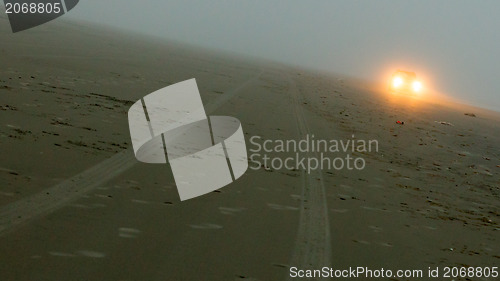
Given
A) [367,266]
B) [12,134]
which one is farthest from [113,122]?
[367,266]

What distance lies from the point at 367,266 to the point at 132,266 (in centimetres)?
249

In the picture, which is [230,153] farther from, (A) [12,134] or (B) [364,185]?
(A) [12,134]

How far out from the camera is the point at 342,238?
5.77 meters

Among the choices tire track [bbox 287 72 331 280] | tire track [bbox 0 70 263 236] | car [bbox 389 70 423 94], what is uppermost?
car [bbox 389 70 423 94]

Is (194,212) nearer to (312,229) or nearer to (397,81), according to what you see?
(312,229)

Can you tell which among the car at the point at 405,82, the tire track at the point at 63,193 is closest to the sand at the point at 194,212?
the tire track at the point at 63,193

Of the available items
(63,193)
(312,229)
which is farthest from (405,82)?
(63,193)

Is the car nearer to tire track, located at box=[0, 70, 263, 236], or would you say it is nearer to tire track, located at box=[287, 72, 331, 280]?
tire track, located at box=[287, 72, 331, 280]

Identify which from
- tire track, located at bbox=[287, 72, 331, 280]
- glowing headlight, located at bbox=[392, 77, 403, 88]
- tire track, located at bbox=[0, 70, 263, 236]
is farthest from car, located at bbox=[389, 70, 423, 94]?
tire track, located at bbox=[0, 70, 263, 236]

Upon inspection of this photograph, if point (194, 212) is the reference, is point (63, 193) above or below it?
above

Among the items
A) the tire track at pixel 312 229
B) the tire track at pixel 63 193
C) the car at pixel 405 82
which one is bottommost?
the tire track at pixel 312 229

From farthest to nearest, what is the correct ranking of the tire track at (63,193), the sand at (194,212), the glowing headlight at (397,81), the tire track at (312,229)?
the glowing headlight at (397,81) → the tire track at (312,229) → the tire track at (63,193) → the sand at (194,212)

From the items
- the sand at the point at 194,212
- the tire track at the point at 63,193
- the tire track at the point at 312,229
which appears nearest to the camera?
the sand at the point at 194,212

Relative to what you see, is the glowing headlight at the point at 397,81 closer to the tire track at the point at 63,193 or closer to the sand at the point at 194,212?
the sand at the point at 194,212
